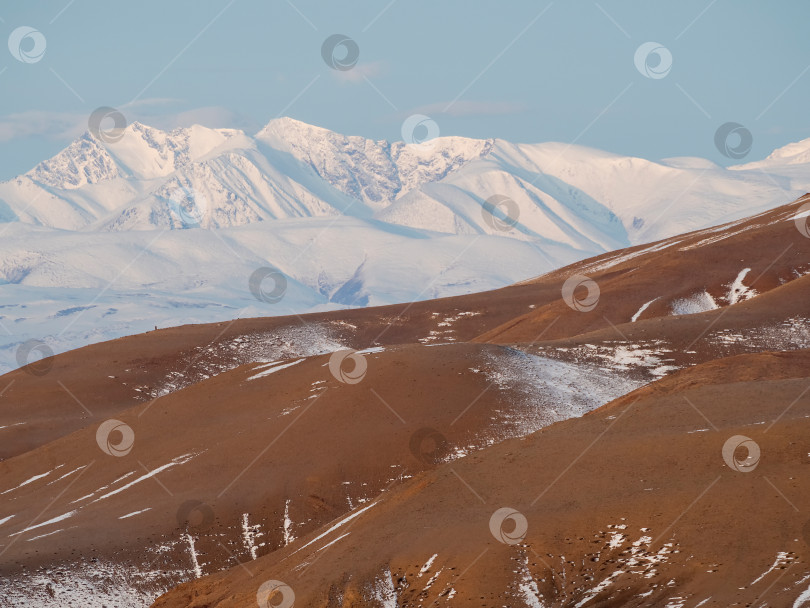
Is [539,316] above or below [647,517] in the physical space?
above

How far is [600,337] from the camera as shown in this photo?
7406 centimetres

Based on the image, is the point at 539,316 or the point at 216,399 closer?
the point at 216,399

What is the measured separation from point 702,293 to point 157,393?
162 ft

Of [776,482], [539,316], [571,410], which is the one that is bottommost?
[776,482]

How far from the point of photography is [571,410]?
58.5m

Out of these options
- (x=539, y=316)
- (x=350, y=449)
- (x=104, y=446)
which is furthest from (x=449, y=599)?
(x=539, y=316)

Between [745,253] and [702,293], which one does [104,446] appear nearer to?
[702,293]

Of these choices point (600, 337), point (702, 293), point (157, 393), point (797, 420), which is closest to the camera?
point (797, 420)

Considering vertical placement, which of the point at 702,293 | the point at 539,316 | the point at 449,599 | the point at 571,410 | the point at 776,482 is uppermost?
the point at 539,316

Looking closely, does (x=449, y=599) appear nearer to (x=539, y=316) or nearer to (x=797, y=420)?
(x=797, y=420)

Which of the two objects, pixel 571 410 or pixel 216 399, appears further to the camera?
pixel 216 399

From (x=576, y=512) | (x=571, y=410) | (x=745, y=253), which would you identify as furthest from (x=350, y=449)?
(x=745, y=253)

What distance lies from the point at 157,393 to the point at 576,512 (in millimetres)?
56537

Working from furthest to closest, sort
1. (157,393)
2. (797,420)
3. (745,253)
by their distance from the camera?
(745,253)
(157,393)
(797,420)
